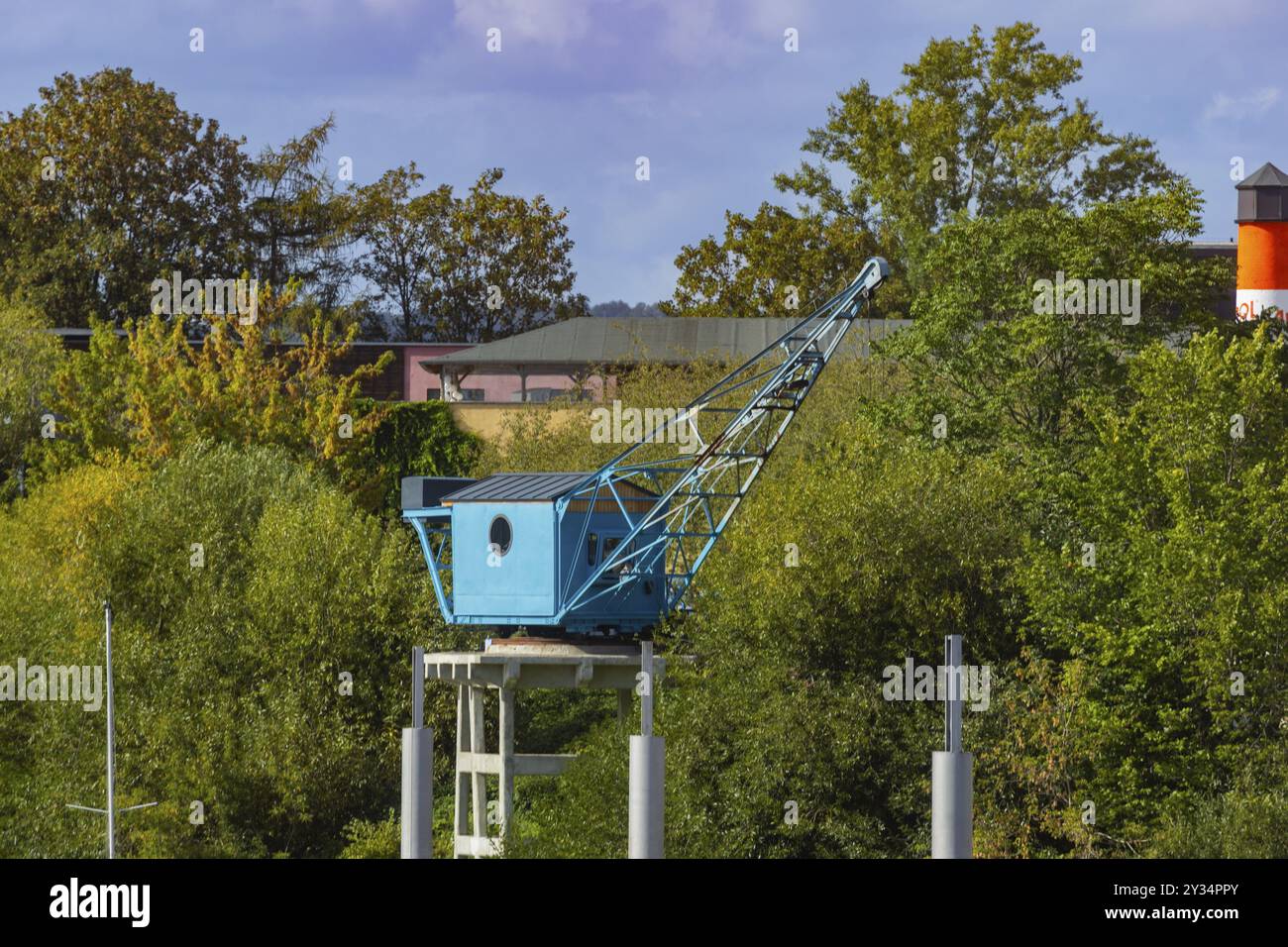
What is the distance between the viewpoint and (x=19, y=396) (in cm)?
6084

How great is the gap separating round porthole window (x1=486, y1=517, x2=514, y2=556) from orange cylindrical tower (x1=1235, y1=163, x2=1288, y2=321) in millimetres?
28988

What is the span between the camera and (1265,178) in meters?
59.6

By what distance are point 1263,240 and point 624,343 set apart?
21934 millimetres

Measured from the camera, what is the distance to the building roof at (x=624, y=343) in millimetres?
68312

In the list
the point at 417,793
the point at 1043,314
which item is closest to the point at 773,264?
the point at 1043,314

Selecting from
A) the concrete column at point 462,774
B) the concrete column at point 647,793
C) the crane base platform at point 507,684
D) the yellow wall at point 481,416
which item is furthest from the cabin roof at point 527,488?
the yellow wall at point 481,416

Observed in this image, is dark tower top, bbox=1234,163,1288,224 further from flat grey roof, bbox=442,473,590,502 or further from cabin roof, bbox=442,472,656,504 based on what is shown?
flat grey roof, bbox=442,473,590,502

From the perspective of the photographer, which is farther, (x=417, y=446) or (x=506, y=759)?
(x=417, y=446)

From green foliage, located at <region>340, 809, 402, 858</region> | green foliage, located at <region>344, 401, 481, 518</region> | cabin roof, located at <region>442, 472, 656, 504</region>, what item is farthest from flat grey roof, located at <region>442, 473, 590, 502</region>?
green foliage, located at <region>344, 401, 481, 518</region>

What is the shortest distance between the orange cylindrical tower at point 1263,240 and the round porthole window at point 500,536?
28988 millimetres

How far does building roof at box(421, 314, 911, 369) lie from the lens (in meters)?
68.3

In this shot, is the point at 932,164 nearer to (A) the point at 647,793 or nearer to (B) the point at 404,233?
(B) the point at 404,233
